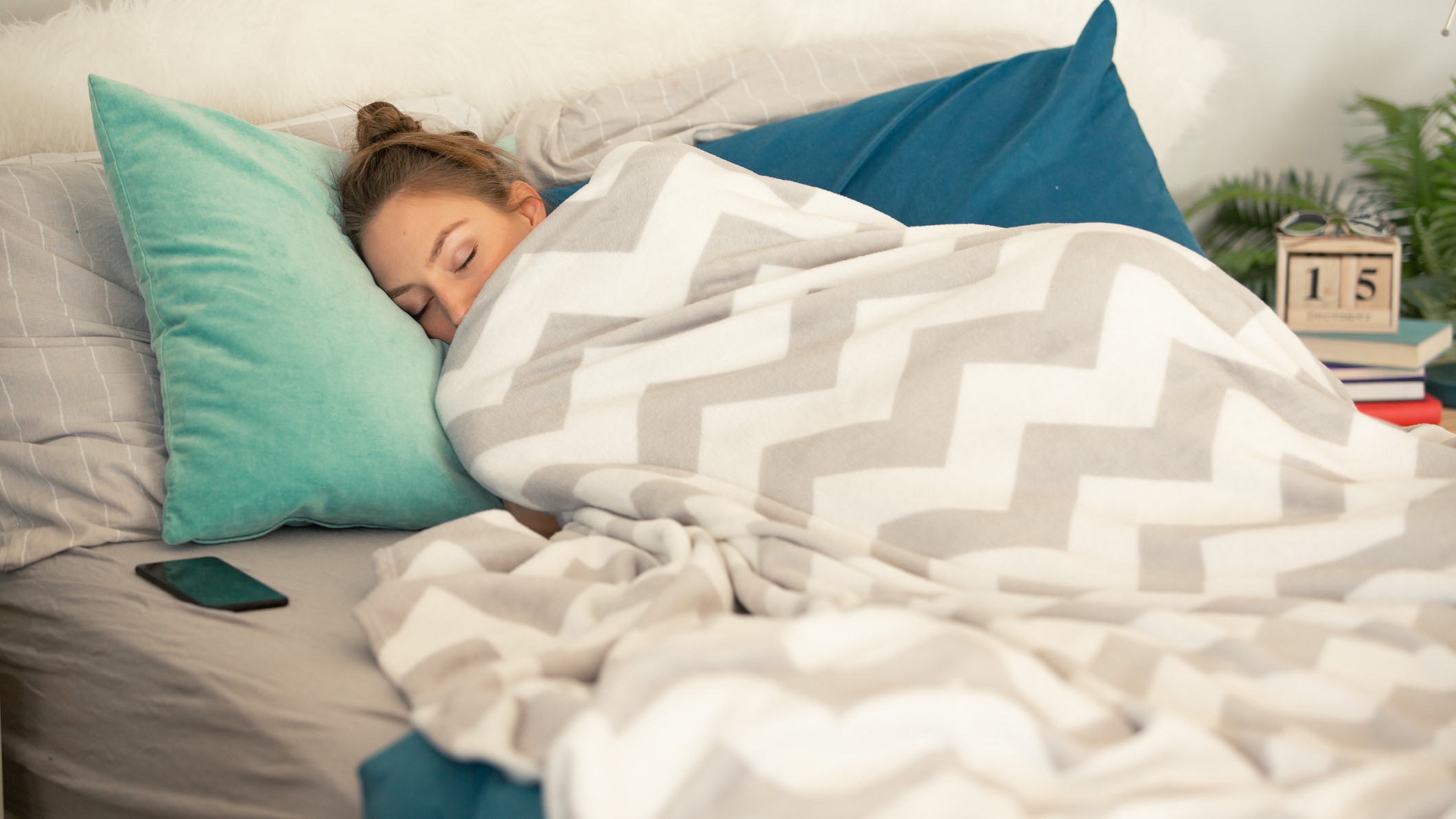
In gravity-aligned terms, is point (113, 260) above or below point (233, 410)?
above

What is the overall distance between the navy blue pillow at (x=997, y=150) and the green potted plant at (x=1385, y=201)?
959 millimetres

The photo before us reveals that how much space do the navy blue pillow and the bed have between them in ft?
0.28

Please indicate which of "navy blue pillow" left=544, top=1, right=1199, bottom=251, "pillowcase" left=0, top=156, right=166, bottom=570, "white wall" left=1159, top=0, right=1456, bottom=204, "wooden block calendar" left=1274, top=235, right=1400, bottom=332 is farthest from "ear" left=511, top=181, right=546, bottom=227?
"white wall" left=1159, top=0, right=1456, bottom=204

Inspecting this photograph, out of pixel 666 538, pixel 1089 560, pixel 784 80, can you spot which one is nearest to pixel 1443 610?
pixel 1089 560

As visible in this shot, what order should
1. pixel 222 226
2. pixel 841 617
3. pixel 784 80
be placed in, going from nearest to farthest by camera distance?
1. pixel 841 617
2. pixel 222 226
3. pixel 784 80

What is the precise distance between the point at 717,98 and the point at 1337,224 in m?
1.06

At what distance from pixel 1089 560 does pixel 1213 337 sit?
0.26 meters

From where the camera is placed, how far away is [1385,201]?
2.36 meters

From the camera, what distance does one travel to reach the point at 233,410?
102 centimetres

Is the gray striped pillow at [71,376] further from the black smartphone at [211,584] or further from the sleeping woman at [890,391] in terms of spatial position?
the sleeping woman at [890,391]

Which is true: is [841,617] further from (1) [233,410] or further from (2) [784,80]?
(2) [784,80]

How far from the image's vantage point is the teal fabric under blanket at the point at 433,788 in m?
0.62

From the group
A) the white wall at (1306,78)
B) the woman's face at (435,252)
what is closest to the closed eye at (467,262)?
the woman's face at (435,252)

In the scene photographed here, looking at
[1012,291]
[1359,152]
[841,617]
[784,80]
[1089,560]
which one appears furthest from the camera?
[1359,152]
